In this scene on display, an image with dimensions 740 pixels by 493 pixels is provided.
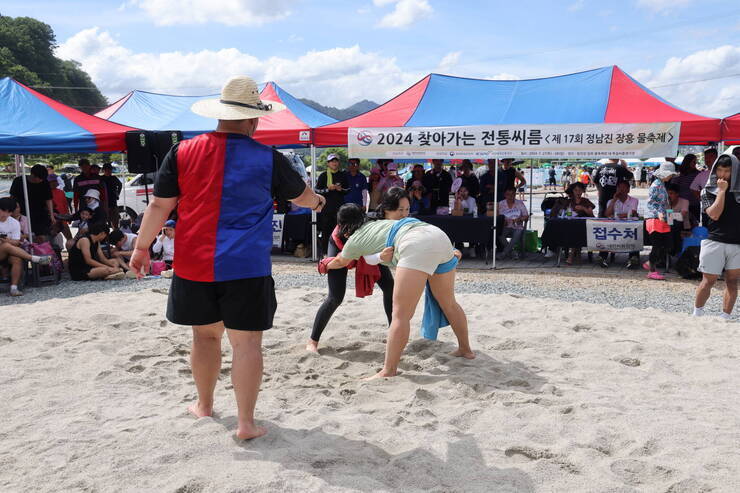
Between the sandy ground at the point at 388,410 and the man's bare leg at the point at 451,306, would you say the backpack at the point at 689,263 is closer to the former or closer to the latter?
the sandy ground at the point at 388,410

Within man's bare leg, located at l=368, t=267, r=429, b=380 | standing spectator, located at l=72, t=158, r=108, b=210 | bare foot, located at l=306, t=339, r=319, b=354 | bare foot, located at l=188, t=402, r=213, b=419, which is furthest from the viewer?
standing spectator, located at l=72, t=158, r=108, b=210

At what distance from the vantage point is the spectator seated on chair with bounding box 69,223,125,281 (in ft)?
27.1

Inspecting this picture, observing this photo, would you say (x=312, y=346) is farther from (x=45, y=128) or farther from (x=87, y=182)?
(x=87, y=182)

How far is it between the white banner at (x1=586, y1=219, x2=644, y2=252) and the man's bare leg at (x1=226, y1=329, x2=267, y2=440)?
24.7 feet

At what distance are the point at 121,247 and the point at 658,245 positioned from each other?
25.3 ft

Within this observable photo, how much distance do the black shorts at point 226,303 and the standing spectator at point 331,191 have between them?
734 centimetres

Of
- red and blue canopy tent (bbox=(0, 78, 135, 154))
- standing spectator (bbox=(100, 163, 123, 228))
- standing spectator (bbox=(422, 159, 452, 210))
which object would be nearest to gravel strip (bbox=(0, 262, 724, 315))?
red and blue canopy tent (bbox=(0, 78, 135, 154))

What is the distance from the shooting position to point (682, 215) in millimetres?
8977

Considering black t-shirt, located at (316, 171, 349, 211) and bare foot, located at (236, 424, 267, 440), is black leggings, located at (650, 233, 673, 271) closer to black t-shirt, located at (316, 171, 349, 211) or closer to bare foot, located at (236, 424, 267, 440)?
black t-shirt, located at (316, 171, 349, 211)

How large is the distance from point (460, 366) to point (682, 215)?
20.6 feet

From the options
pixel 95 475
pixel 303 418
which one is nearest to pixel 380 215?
pixel 303 418

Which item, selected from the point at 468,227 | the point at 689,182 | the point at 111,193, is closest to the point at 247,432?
the point at 468,227

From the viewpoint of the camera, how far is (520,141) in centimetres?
886

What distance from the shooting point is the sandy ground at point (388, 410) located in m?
2.63
